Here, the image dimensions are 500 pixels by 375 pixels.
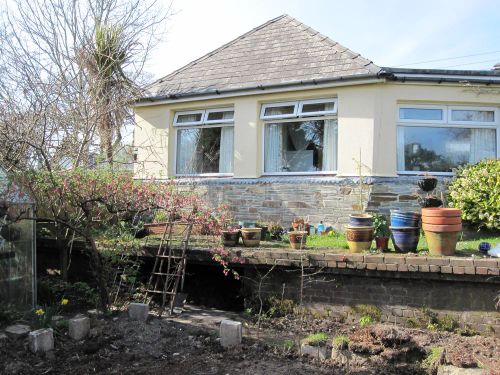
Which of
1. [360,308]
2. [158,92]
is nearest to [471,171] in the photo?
[360,308]

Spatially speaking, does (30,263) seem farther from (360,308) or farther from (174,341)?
(360,308)

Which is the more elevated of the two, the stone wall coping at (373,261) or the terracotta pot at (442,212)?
the terracotta pot at (442,212)

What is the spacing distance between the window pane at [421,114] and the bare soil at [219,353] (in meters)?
4.72

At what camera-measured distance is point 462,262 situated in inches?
202

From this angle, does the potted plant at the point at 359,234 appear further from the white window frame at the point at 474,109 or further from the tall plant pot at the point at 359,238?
the white window frame at the point at 474,109

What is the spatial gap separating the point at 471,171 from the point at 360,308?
3.81 metres

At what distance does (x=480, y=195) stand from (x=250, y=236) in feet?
12.5

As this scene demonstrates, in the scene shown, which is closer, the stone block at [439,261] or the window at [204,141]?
the stone block at [439,261]

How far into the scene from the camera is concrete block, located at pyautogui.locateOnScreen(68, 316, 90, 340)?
4.97 meters

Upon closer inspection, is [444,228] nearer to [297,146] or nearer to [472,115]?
[472,115]

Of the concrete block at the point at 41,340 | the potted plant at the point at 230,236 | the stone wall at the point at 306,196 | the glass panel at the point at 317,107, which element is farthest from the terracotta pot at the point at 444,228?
the concrete block at the point at 41,340

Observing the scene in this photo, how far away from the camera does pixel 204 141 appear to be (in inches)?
408

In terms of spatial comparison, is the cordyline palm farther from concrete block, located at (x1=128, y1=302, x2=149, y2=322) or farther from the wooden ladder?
concrete block, located at (x1=128, y1=302, x2=149, y2=322)

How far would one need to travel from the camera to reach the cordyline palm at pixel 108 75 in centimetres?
1107
